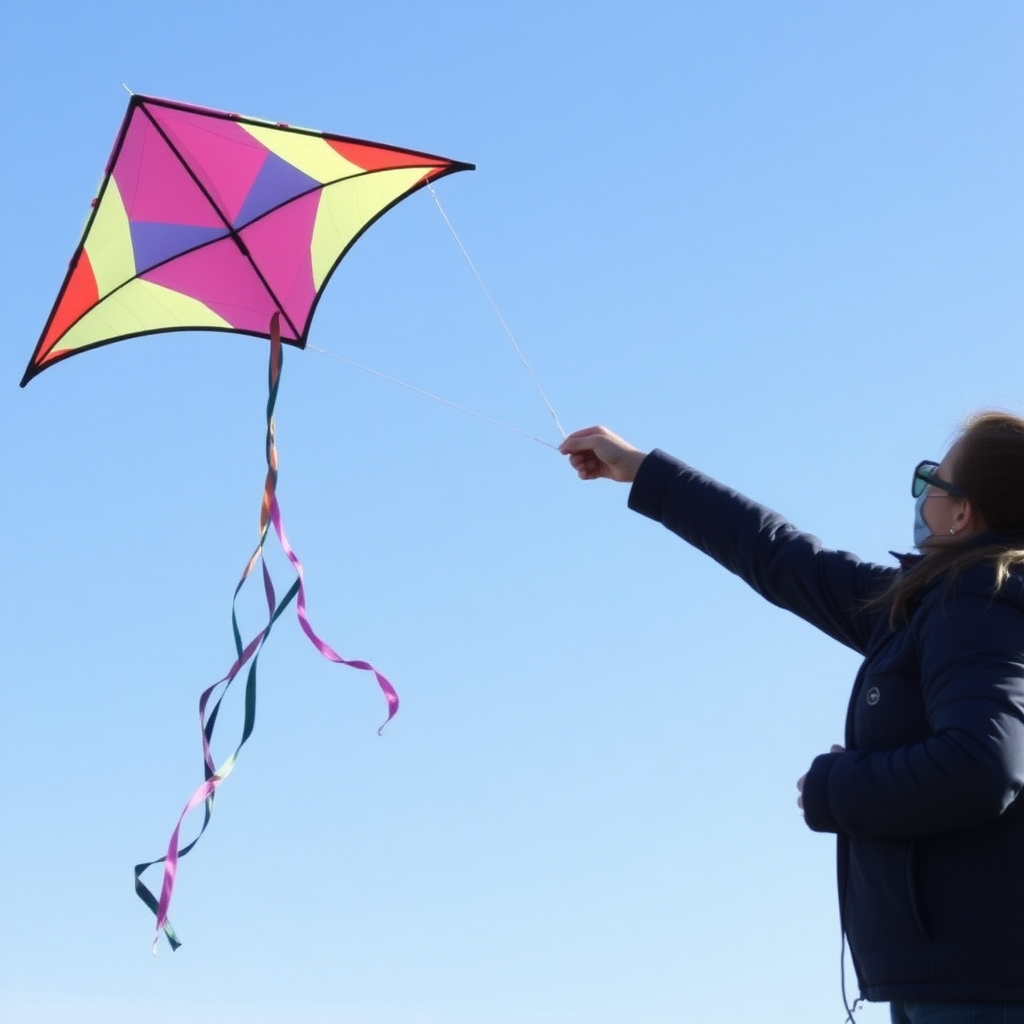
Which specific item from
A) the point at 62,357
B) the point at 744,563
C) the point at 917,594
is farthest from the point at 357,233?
the point at 917,594

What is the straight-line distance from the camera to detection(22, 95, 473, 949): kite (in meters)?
4.55

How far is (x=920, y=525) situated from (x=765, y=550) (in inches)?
11.8

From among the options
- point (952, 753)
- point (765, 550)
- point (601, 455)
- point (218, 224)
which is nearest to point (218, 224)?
point (218, 224)

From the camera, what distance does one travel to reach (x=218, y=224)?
16.0ft

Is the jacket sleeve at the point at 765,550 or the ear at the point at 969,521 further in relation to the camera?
the jacket sleeve at the point at 765,550

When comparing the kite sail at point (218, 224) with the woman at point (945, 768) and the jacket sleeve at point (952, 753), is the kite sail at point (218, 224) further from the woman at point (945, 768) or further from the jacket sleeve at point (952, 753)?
the jacket sleeve at point (952, 753)

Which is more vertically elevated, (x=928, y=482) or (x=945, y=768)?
(x=928, y=482)

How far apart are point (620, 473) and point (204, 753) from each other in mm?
1524

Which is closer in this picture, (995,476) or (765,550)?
(995,476)

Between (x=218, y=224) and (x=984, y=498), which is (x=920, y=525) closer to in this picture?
(x=984, y=498)

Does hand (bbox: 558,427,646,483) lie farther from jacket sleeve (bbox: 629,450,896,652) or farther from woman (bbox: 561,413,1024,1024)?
woman (bbox: 561,413,1024,1024)

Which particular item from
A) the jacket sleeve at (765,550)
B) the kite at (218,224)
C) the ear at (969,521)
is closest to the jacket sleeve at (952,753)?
the ear at (969,521)

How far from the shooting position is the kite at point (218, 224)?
455 centimetres

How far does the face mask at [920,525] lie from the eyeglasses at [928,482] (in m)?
0.02
